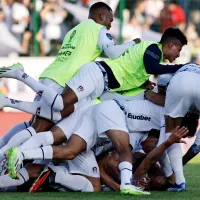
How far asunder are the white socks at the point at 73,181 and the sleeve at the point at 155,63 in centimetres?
151

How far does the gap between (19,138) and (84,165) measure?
104 centimetres

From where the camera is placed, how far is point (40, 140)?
975cm

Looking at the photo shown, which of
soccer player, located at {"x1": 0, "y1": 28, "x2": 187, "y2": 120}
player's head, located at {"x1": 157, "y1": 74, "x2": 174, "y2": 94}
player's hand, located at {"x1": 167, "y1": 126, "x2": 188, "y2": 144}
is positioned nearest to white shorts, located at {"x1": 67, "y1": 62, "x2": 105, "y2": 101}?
soccer player, located at {"x1": 0, "y1": 28, "x2": 187, "y2": 120}

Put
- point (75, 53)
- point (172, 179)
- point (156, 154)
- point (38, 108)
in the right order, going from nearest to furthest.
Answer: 1. point (156, 154)
2. point (172, 179)
3. point (38, 108)
4. point (75, 53)

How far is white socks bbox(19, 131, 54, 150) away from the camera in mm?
9655

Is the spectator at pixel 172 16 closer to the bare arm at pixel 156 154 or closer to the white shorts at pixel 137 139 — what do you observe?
the white shorts at pixel 137 139

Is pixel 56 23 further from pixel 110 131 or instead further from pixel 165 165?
pixel 110 131

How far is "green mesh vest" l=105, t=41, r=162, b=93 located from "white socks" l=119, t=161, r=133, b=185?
147 cm

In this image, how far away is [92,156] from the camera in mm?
9773

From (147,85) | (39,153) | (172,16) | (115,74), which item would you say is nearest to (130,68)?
(115,74)

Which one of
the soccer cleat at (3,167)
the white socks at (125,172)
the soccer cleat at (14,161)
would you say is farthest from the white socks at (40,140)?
the white socks at (125,172)

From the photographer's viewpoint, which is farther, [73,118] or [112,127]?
[73,118]

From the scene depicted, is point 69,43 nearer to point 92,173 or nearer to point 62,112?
point 62,112

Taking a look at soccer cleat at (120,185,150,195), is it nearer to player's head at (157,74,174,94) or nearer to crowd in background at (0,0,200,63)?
player's head at (157,74,174,94)
